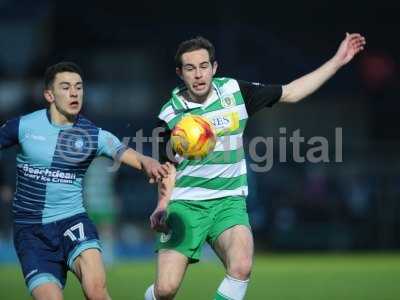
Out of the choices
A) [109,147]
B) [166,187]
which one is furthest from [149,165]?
[109,147]

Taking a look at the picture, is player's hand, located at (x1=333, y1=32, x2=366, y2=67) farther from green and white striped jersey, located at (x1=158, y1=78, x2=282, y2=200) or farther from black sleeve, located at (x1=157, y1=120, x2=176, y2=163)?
black sleeve, located at (x1=157, y1=120, x2=176, y2=163)

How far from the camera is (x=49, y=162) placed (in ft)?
27.4

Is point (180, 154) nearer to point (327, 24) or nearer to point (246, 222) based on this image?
point (246, 222)

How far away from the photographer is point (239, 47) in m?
21.5

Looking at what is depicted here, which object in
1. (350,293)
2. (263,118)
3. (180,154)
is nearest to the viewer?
(180,154)

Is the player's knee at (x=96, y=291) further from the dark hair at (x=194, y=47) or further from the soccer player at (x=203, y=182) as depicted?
the dark hair at (x=194, y=47)

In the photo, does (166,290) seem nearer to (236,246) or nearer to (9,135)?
(236,246)

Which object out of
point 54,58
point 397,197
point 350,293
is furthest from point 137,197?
point 350,293

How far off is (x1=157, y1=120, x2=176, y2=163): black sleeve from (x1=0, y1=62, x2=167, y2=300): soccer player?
0.38 metres

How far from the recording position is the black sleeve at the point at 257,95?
8.87 metres

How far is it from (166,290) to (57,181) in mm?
A: 1233

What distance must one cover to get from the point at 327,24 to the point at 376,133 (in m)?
2.51

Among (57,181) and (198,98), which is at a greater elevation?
(198,98)

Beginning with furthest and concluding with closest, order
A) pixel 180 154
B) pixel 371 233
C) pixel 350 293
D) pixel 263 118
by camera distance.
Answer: pixel 263 118
pixel 371 233
pixel 350 293
pixel 180 154
